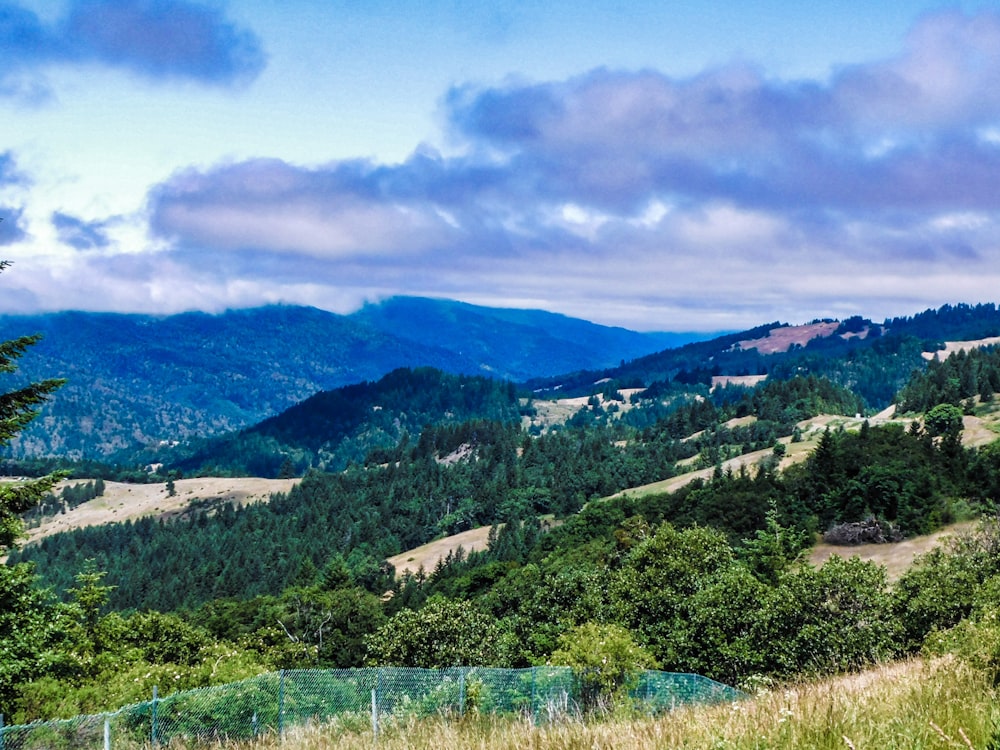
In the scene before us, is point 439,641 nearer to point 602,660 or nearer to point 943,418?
point 602,660

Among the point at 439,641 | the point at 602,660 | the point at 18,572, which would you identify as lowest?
the point at 439,641

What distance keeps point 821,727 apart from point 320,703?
19311 millimetres

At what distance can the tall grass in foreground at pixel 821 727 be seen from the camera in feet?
22.7

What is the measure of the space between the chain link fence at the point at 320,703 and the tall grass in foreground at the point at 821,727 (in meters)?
7.15

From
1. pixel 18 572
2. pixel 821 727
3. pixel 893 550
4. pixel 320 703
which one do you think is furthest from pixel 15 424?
pixel 893 550

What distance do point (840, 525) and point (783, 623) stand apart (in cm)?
7088

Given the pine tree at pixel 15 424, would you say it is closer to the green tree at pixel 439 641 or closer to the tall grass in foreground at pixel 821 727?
the tall grass in foreground at pixel 821 727

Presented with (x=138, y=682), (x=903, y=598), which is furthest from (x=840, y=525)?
(x=138, y=682)

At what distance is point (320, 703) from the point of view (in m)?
23.3

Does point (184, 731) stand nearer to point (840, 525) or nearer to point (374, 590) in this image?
point (840, 525)

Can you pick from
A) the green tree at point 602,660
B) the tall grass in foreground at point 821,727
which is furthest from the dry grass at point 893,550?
the tall grass in foreground at point 821,727

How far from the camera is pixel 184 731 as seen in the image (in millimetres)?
19250

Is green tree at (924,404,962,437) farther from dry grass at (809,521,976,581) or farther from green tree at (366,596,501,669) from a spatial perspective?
green tree at (366,596,501,669)

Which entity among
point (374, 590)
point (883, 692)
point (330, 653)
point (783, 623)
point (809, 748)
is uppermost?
point (809, 748)
